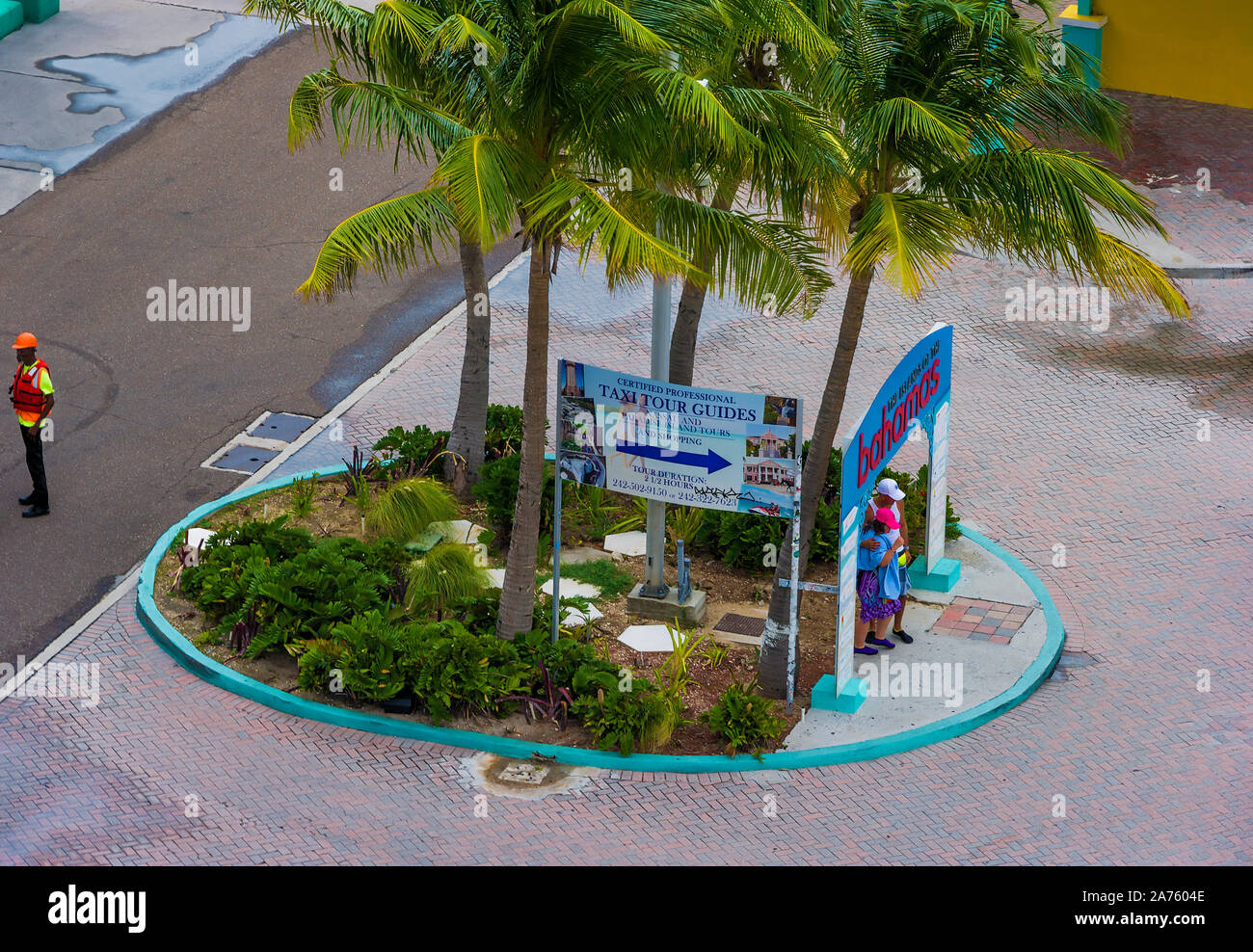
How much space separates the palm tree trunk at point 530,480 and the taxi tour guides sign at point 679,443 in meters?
0.33

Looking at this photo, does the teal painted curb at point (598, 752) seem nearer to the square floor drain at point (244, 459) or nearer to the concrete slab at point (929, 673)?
the concrete slab at point (929, 673)

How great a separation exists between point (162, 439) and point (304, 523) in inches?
100

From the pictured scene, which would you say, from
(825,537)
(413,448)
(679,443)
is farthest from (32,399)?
(825,537)

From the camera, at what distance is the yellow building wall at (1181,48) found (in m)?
28.0

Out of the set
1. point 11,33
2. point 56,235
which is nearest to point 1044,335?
point 56,235

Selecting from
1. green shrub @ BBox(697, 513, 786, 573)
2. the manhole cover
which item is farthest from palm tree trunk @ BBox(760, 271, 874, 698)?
the manhole cover

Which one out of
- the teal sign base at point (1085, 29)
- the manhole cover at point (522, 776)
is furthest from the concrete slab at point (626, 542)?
the teal sign base at point (1085, 29)

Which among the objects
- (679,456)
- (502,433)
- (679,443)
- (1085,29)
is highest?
(1085,29)

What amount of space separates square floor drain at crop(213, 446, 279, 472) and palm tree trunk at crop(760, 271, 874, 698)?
6.60 meters

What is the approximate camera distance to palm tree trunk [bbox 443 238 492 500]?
1828 centimetres

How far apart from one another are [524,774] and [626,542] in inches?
159

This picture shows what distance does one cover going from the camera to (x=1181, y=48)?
28641 mm

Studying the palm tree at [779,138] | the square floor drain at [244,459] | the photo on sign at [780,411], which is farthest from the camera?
the square floor drain at [244,459]

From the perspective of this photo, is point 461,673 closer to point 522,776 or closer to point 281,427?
point 522,776
